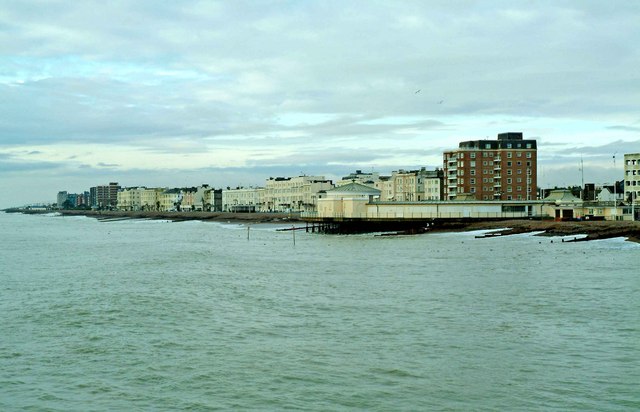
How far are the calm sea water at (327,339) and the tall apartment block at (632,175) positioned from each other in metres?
59.5

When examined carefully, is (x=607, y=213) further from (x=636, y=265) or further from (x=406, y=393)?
(x=406, y=393)

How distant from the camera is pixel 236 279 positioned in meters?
40.3

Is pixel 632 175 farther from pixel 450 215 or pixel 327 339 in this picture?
pixel 327 339

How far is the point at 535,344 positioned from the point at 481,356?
94.0 inches

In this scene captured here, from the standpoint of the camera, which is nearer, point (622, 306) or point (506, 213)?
point (622, 306)

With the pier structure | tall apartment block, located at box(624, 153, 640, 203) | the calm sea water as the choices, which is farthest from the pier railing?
the calm sea water

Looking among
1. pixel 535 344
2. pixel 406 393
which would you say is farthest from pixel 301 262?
pixel 406 393

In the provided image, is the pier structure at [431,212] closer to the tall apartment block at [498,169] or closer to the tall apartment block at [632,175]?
the tall apartment block at [632,175]

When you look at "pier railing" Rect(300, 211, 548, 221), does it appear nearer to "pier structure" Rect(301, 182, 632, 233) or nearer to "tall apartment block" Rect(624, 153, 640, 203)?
"pier structure" Rect(301, 182, 632, 233)

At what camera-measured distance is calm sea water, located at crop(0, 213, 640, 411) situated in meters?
17.2

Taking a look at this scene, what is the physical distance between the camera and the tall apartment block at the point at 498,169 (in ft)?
413

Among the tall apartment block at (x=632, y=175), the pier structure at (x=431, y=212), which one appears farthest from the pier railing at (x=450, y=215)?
the tall apartment block at (x=632, y=175)

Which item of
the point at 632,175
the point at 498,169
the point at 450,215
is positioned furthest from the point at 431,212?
the point at 498,169

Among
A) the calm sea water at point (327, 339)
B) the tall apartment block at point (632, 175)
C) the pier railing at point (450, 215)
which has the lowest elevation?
the calm sea water at point (327, 339)
